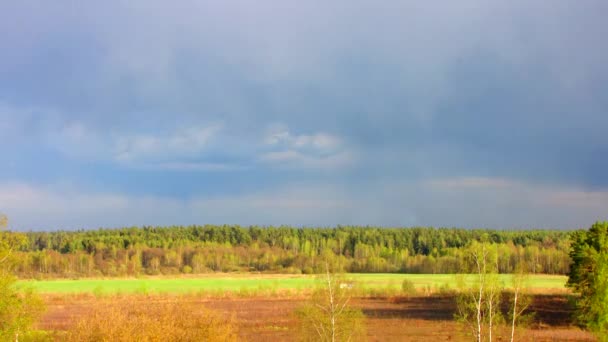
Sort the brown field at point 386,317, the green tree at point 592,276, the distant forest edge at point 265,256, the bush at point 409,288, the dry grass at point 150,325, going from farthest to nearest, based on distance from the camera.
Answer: the distant forest edge at point 265,256 → the bush at point 409,288 → the brown field at point 386,317 → the green tree at point 592,276 → the dry grass at point 150,325

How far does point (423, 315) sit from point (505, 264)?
3180 inches

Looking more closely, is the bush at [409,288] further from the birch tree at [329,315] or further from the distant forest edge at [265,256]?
the birch tree at [329,315]

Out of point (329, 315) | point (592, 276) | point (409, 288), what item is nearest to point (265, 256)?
point (409, 288)

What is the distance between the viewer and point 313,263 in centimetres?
16438

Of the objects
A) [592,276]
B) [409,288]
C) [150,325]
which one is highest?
[150,325]

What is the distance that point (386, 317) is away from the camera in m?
69.4

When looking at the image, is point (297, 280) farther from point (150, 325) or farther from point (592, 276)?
point (150, 325)

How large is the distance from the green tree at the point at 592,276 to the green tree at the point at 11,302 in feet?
136

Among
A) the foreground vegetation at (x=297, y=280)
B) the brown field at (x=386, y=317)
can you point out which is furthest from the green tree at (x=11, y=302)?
the brown field at (x=386, y=317)

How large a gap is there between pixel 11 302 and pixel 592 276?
4889 centimetres

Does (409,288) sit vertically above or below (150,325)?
below

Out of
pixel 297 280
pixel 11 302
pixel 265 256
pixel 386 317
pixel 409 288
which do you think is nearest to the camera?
pixel 11 302

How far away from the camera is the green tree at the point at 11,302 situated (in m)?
32.9

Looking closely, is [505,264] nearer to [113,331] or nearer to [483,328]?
[483,328]
